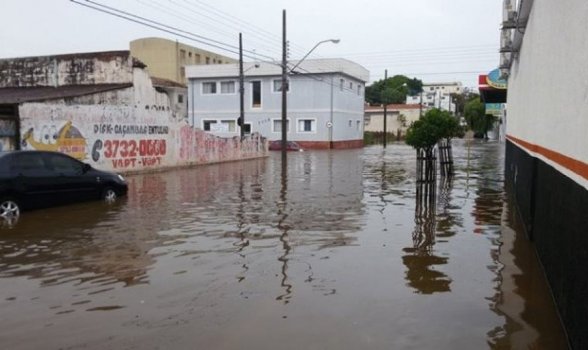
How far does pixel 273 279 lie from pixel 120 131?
1733cm

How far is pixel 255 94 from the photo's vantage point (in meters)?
54.3

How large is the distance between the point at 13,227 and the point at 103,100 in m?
12.9

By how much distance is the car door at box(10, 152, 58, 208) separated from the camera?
1196 centimetres

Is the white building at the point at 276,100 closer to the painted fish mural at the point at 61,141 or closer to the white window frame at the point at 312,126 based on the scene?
the white window frame at the point at 312,126

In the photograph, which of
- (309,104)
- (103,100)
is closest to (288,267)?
(103,100)

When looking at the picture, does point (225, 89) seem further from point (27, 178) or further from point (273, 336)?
point (273, 336)

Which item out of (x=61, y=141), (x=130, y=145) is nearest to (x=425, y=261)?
(x=61, y=141)

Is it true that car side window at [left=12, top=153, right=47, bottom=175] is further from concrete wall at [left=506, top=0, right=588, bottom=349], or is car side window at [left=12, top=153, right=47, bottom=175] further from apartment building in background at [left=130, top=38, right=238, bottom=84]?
apartment building in background at [left=130, top=38, right=238, bottom=84]

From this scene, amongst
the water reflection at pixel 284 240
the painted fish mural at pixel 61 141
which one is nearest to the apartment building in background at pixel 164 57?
the painted fish mural at pixel 61 141

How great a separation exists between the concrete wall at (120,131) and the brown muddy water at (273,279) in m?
6.59

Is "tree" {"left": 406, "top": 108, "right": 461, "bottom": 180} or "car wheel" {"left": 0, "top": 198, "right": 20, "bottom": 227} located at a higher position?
"tree" {"left": 406, "top": 108, "right": 461, "bottom": 180}

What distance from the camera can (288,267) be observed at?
765 centimetres

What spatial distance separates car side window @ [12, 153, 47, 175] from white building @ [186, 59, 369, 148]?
37.9 meters

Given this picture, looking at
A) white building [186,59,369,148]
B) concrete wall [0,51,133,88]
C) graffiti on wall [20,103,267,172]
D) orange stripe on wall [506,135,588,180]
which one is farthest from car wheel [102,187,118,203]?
white building [186,59,369,148]
